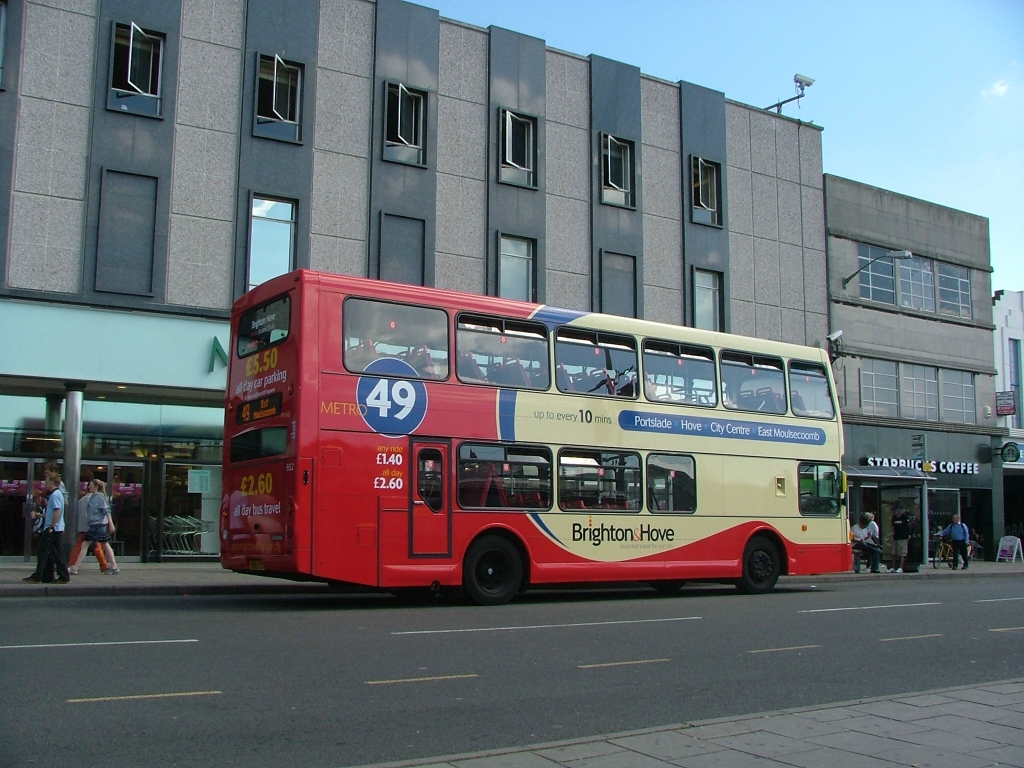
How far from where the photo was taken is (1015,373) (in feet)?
132

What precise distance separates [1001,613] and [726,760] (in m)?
11.4

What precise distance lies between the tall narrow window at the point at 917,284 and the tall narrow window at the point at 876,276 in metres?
0.61

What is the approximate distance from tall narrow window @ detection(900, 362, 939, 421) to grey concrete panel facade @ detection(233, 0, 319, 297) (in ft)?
72.0

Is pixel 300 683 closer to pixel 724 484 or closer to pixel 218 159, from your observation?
pixel 724 484

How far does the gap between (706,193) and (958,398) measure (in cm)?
1398

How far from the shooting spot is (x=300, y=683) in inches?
316

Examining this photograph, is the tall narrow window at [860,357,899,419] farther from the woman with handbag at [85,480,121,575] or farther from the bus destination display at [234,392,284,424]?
the bus destination display at [234,392,284,424]

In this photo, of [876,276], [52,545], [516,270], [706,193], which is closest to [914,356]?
[876,276]

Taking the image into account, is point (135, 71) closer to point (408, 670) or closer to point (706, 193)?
point (706, 193)

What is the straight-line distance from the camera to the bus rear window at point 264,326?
1367cm

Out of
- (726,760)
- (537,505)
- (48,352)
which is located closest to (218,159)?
(48,352)

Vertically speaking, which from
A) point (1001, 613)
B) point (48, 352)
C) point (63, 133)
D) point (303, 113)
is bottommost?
point (1001, 613)

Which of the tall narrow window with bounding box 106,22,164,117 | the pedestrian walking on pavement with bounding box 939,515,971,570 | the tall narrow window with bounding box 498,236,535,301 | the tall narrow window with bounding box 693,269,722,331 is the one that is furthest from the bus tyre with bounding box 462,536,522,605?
the pedestrian walking on pavement with bounding box 939,515,971,570

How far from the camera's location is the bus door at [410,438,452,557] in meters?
14.1
